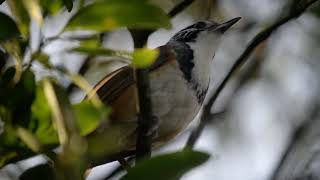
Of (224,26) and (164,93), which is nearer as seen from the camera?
(164,93)

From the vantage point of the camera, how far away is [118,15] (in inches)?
46.6

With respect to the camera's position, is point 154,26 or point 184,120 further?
point 184,120

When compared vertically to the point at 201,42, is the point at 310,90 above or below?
below

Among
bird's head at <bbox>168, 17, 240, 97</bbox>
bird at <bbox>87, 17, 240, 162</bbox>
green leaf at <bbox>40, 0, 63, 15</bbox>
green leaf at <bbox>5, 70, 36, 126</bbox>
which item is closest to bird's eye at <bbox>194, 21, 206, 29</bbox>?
bird's head at <bbox>168, 17, 240, 97</bbox>

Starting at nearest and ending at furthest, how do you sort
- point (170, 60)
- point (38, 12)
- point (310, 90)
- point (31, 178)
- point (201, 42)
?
point (38, 12)
point (31, 178)
point (170, 60)
point (201, 42)
point (310, 90)

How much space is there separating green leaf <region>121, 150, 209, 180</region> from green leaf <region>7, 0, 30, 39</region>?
30cm

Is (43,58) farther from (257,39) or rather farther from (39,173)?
(257,39)

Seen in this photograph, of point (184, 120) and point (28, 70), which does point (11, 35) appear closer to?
point (28, 70)

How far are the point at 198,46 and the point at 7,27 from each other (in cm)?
207

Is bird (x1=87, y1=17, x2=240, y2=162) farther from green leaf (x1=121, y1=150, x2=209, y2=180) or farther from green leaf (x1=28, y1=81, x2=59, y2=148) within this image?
green leaf (x1=121, y1=150, x2=209, y2=180)

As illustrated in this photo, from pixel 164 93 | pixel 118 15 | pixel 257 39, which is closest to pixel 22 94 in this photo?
pixel 118 15

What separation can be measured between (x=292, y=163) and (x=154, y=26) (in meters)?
1.66

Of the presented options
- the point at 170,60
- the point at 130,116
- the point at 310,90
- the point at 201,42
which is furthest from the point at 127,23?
the point at 310,90

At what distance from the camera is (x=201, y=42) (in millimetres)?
3260
